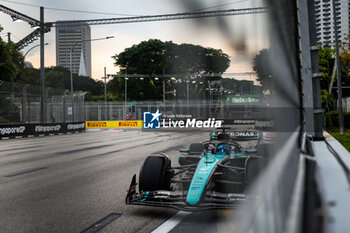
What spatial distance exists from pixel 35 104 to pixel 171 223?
19.8 m

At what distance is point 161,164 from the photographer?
197 inches

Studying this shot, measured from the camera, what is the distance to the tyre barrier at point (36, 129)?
18623mm

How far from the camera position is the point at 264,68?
101cm

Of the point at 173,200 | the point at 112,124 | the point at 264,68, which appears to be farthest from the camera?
the point at 112,124

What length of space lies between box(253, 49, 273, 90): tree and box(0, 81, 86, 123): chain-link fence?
2000 cm

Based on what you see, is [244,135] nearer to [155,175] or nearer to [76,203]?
[155,175]

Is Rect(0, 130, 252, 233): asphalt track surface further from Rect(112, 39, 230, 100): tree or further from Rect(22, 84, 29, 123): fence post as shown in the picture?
Rect(22, 84, 29, 123): fence post

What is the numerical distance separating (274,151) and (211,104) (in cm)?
53

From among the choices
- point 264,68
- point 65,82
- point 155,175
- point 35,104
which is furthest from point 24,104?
point 65,82

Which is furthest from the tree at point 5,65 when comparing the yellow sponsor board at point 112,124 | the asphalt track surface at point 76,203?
the asphalt track surface at point 76,203

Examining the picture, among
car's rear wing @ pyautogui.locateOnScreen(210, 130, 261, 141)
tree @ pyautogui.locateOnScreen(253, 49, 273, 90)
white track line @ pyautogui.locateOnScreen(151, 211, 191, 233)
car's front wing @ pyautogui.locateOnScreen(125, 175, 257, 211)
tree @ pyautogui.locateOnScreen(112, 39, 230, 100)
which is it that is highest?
tree @ pyautogui.locateOnScreen(112, 39, 230, 100)

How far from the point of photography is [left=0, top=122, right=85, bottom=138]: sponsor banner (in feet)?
61.0

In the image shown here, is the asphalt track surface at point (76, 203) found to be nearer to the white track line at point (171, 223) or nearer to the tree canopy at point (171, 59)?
the white track line at point (171, 223)

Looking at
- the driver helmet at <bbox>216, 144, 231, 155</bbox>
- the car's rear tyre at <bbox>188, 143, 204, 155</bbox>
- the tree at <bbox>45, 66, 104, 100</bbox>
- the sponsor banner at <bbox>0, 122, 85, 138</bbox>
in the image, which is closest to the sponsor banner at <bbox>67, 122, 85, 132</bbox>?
the sponsor banner at <bbox>0, 122, 85, 138</bbox>
